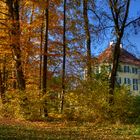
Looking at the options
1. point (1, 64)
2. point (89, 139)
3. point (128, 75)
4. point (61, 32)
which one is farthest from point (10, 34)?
point (128, 75)

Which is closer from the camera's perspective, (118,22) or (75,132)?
(75,132)

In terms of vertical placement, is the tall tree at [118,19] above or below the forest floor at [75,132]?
above

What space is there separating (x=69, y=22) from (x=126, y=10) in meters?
6.79

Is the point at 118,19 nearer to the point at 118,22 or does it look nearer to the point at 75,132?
the point at 118,22

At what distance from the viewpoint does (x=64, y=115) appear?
82.6 feet

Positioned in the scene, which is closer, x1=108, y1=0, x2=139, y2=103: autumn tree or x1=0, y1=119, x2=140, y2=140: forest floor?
x1=0, y1=119, x2=140, y2=140: forest floor

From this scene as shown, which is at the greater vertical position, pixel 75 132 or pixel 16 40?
pixel 16 40

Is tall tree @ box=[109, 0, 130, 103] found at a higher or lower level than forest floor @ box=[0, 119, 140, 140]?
higher

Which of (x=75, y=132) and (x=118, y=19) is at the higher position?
(x=118, y=19)

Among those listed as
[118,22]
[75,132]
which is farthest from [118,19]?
[75,132]

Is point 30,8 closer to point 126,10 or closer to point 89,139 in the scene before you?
point 126,10

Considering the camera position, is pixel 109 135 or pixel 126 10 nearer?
pixel 109 135

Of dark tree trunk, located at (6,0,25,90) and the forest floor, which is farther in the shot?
dark tree trunk, located at (6,0,25,90)

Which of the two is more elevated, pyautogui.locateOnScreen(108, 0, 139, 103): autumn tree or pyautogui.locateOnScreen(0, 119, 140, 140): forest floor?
pyautogui.locateOnScreen(108, 0, 139, 103): autumn tree
